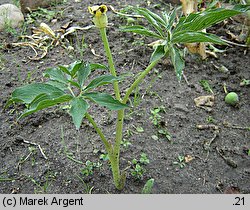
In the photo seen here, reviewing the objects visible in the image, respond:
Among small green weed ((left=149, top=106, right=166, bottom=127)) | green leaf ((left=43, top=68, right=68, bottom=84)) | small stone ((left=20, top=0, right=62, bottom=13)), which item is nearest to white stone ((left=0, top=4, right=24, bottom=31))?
small stone ((left=20, top=0, right=62, bottom=13))

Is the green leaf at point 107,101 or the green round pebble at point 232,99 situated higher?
the green leaf at point 107,101

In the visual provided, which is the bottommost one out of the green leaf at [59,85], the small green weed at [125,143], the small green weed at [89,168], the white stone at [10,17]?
the small green weed at [89,168]

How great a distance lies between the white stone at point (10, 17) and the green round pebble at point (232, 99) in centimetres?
117

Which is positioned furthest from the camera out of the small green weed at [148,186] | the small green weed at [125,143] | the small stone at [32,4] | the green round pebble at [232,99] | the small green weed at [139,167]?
the small stone at [32,4]

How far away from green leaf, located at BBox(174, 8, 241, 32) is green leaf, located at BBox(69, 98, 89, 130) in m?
0.33

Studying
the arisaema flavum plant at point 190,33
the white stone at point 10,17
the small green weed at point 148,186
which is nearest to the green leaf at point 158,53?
the arisaema flavum plant at point 190,33

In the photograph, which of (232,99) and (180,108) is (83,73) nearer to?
(180,108)

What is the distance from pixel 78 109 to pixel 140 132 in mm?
591

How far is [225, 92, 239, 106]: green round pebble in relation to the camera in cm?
169

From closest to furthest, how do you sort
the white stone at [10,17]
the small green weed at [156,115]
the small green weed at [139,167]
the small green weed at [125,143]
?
the small green weed at [139,167], the small green weed at [125,143], the small green weed at [156,115], the white stone at [10,17]

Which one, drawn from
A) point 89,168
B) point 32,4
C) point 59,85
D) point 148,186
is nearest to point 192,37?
point 59,85

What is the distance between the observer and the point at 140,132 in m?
1.54

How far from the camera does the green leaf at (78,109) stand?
3.15 feet

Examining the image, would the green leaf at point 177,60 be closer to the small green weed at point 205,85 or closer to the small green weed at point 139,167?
the small green weed at point 139,167
